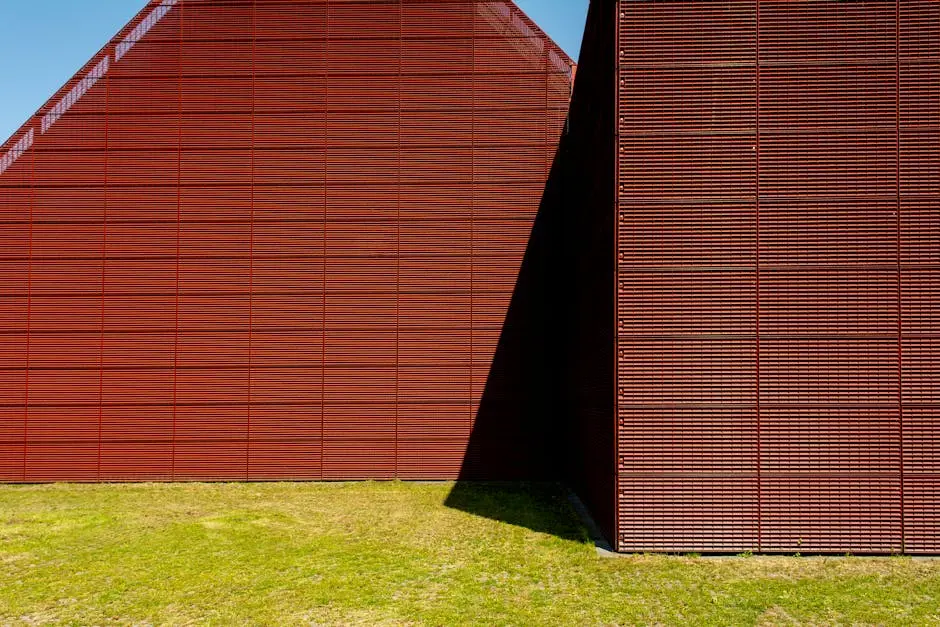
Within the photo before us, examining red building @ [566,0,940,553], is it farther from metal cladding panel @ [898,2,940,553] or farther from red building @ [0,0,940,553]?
red building @ [0,0,940,553]

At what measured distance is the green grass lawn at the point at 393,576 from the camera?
303 inches

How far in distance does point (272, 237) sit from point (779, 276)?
11902mm

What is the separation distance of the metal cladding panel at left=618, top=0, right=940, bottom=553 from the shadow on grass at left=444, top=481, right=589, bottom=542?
205cm

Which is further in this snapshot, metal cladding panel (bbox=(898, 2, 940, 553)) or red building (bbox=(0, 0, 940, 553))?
red building (bbox=(0, 0, 940, 553))

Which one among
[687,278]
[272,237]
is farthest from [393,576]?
[272,237]

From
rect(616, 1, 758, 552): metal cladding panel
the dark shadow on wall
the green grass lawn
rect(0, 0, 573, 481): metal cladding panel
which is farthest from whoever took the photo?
rect(0, 0, 573, 481): metal cladding panel

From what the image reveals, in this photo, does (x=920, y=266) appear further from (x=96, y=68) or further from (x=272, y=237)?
(x=96, y=68)

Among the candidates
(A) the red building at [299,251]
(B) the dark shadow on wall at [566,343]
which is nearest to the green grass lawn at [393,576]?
(B) the dark shadow on wall at [566,343]

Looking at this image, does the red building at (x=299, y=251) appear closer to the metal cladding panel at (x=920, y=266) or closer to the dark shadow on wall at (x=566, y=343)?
the dark shadow on wall at (x=566, y=343)

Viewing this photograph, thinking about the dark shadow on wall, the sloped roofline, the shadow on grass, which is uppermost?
the sloped roofline

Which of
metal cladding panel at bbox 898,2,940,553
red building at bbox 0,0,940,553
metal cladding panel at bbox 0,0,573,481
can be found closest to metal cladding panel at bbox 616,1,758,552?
metal cladding panel at bbox 898,2,940,553

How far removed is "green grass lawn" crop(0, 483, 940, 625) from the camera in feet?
25.2

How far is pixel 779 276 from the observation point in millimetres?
10000

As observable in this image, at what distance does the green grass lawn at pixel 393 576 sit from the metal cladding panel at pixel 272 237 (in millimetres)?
3480
